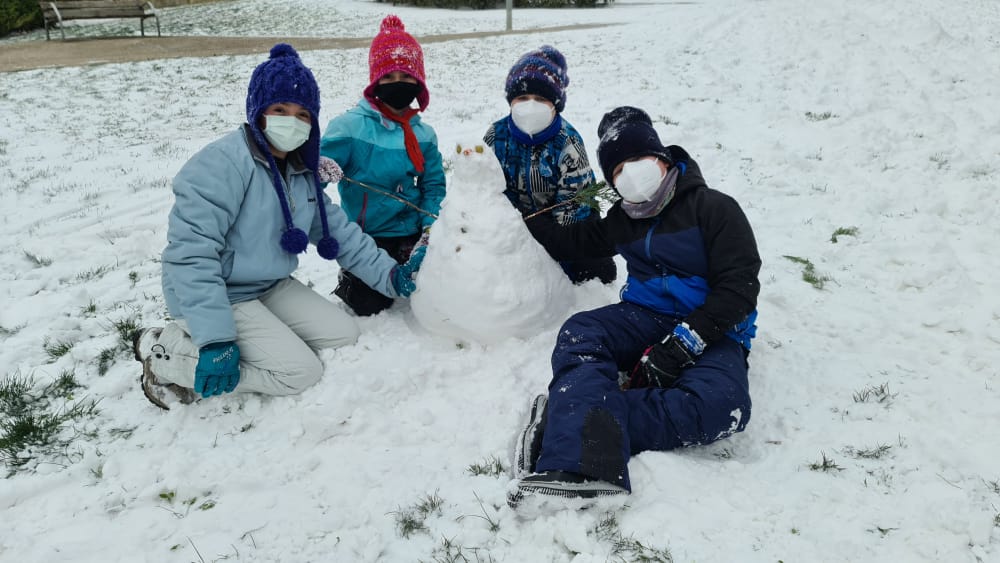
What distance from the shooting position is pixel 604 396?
230 cm

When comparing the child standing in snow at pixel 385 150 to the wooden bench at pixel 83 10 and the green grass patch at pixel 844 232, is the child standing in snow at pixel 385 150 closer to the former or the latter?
the green grass patch at pixel 844 232

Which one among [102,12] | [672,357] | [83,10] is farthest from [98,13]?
[672,357]

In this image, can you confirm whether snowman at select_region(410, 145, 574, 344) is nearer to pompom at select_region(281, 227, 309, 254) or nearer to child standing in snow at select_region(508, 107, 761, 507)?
child standing in snow at select_region(508, 107, 761, 507)

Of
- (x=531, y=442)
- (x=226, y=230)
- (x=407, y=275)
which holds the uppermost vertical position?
(x=226, y=230)

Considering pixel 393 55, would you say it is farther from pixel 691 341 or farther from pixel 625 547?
pixel 625 547

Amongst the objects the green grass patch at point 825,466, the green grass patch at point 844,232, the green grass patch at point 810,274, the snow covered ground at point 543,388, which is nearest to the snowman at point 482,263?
the snow covered ground at point 543,388

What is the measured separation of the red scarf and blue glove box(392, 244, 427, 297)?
70cm

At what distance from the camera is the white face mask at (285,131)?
2730 millimetres

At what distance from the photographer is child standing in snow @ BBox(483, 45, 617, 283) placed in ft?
10.9

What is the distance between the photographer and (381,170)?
3543mm

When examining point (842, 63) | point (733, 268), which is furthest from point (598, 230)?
point (842, 63)

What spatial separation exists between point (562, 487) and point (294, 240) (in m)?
1.80

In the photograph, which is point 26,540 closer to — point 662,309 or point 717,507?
point 717,507

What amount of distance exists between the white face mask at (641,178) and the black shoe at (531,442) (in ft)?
3.40
